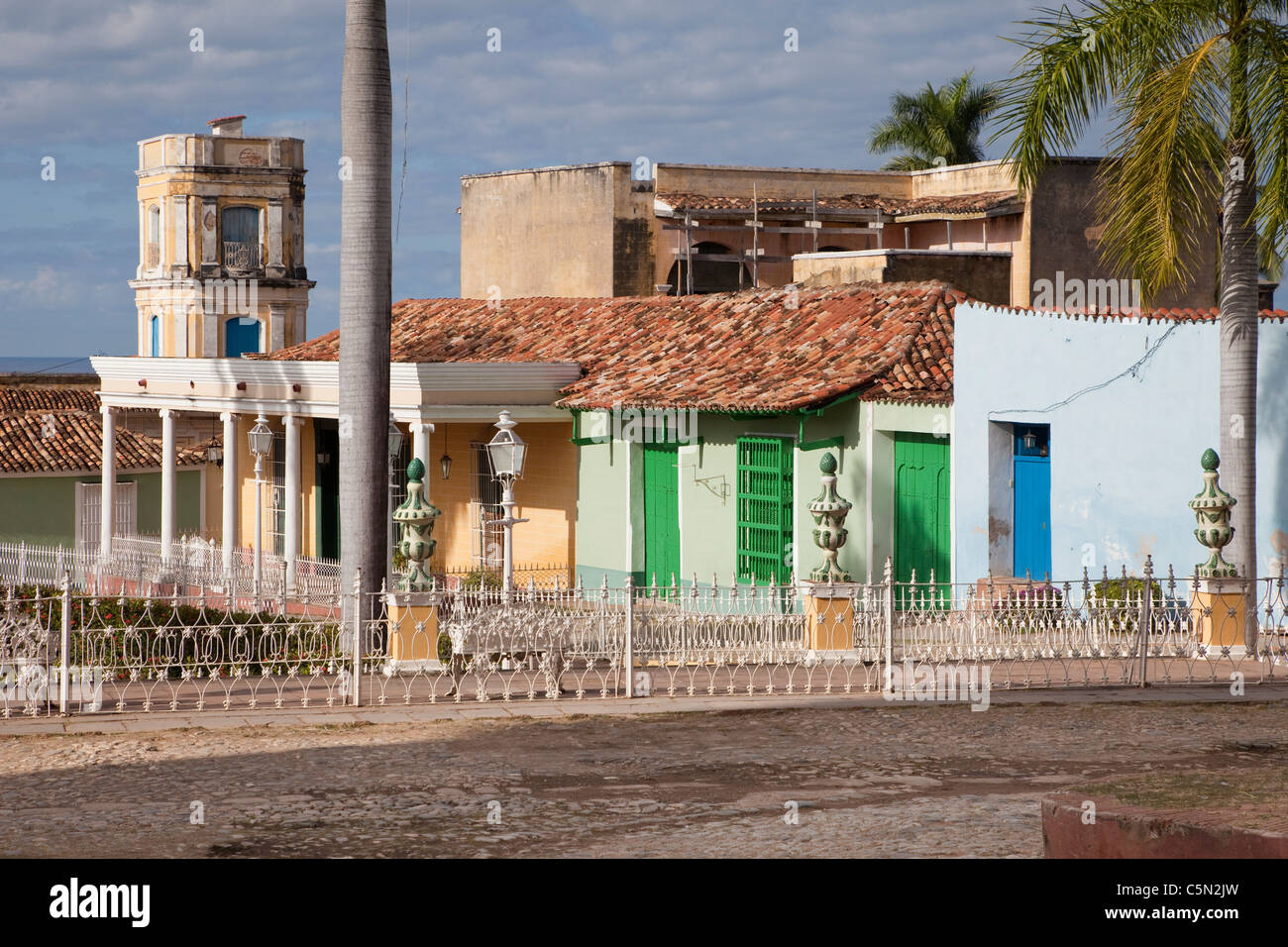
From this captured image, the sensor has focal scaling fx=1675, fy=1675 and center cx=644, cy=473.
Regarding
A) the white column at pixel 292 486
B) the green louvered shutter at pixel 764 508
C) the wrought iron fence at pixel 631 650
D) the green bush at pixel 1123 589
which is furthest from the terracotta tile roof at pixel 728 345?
the wrought iron fence at pixel 631 650

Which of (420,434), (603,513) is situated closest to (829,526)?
(603,513)

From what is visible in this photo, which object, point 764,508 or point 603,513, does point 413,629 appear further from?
point 603,513

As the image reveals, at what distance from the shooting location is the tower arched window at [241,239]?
44.3m

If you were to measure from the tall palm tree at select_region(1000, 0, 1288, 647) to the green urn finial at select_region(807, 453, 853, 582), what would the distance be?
3112mm

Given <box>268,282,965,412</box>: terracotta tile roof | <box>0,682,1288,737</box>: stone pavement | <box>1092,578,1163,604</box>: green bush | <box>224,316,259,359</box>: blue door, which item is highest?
<box>224,316,259,359</box>: blue door

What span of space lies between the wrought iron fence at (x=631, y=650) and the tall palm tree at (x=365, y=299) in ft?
2.81

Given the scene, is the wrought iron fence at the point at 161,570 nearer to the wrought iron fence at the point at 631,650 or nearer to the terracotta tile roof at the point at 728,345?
the terracotta tile roof at the point at 728,345

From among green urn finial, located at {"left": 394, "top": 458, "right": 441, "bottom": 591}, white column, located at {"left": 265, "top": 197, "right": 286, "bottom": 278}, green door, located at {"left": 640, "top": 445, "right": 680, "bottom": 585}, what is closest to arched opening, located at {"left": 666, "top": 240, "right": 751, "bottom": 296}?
green door, located at {"left": 640, "top": 445, "right": 680, "bottom": 585}

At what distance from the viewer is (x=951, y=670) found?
548 inches

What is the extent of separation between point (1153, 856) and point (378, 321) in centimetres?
979

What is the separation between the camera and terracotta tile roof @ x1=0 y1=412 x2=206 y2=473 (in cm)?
3316

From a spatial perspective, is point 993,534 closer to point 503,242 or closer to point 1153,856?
point 1153,856

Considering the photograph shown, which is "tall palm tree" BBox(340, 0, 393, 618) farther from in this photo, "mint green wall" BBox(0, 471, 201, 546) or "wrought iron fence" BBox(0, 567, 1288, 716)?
"mint green wall" BBox(0, 471, 201, 546)
